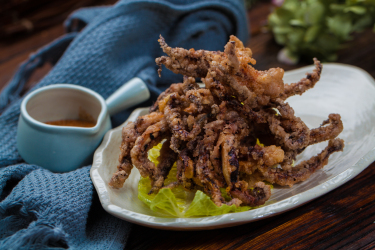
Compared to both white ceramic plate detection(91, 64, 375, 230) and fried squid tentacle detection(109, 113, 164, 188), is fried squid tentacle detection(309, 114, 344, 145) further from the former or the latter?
fried squid tentacle detection(109, 113, 164, 188)

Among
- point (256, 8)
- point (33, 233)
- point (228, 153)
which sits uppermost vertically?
point (228, 153)

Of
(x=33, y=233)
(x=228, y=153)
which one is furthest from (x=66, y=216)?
(x=228, y=153)

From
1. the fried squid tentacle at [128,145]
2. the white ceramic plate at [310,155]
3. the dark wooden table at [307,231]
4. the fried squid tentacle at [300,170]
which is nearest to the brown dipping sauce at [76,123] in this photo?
the white ceramic plate at [310,155]

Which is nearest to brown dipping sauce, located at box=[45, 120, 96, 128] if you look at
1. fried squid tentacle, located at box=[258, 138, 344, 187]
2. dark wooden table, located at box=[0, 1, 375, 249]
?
dark wooden table, located at box=[0, 1, 375, 249]

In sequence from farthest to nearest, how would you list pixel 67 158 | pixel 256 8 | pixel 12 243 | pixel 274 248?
pixel 256 8, pixel 67 158, pixel 274 248, pixel 12 243

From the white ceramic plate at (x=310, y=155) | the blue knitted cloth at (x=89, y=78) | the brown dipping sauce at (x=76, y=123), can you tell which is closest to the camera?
the white ceramic plate at (x=310, y=155)

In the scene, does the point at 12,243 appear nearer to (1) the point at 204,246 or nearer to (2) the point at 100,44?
(1) the point at 204,246

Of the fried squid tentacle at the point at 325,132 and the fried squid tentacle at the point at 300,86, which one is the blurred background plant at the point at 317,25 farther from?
the fried squid tentacle at the point at 325,132
